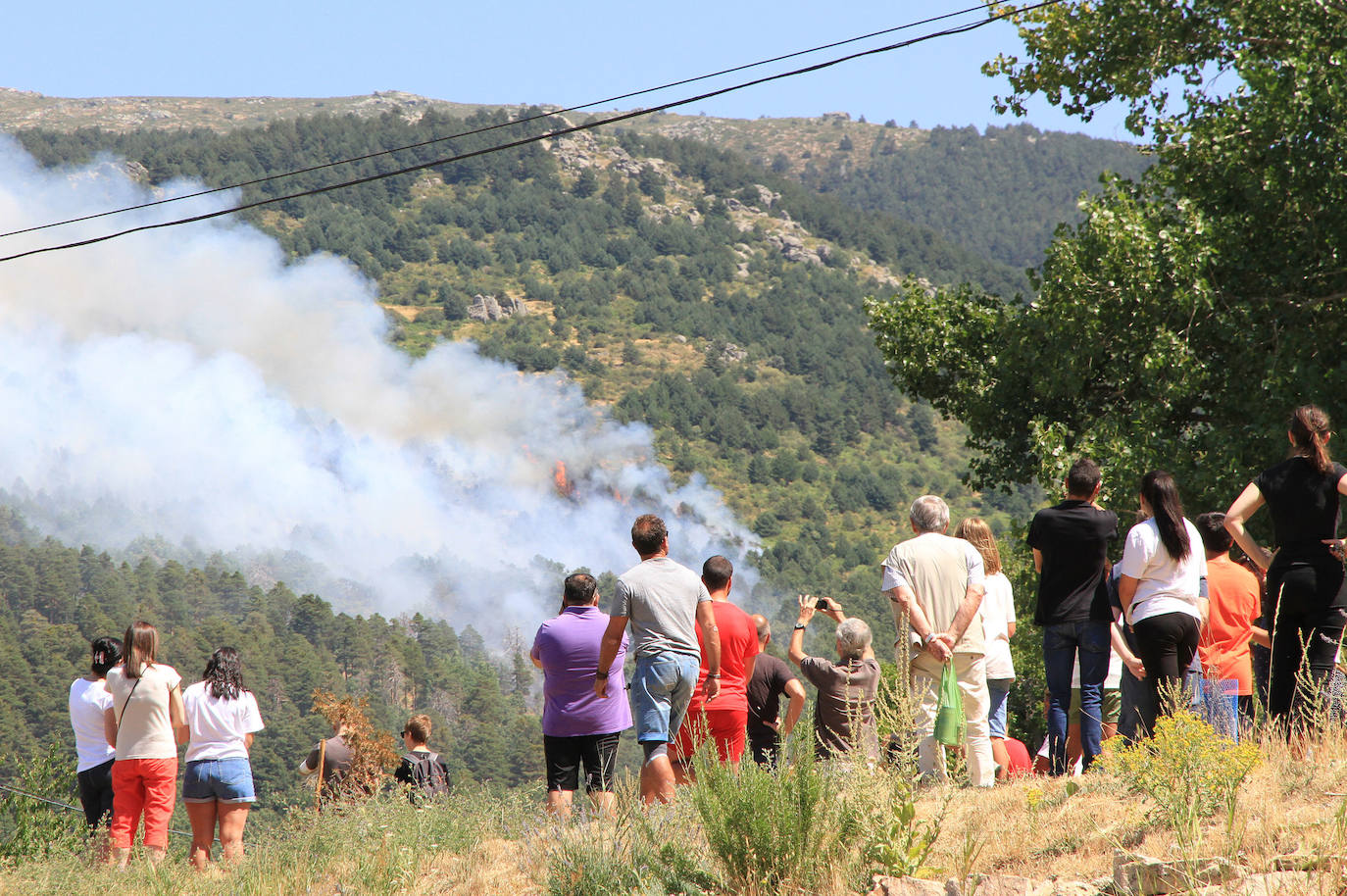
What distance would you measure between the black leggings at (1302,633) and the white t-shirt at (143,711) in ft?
19.2

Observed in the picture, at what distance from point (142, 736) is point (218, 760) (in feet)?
1.45

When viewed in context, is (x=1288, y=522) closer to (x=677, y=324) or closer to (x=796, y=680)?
(x=796, y=680)

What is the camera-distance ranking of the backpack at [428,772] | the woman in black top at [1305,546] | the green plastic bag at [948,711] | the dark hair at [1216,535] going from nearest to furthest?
the woman in black top at [1305,546]
the green plastic bag at [948,711]
the dark hair at [1216,535]
the backpack at [428,772]

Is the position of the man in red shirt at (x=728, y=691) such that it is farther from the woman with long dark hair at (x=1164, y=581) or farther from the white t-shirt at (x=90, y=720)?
the white t-shirt at (x=90, y=720)

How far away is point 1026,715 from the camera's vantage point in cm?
2584

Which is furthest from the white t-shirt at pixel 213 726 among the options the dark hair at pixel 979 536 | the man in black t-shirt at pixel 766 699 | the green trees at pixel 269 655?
the green trees at pixel 269 655

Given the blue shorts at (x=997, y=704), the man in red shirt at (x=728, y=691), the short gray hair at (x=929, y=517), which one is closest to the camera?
the short gray hair at (x=929, y=517)

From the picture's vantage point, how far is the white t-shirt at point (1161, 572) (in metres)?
5.97

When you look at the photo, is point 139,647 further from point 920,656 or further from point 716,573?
point 920,656

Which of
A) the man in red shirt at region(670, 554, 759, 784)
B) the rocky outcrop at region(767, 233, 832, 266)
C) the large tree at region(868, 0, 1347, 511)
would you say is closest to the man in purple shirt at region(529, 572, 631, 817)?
the man in red shirt at region(670, 554, 759, 784)

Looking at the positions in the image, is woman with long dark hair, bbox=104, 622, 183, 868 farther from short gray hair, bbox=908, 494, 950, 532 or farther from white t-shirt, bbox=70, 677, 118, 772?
short gray hair, bbox=908, 494, 950, 532

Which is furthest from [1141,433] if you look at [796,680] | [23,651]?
[23,651]

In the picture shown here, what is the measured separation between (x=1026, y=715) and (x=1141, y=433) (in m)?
12.7

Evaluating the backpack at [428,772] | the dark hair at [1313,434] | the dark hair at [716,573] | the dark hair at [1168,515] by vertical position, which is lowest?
the backpack at [428,772]
